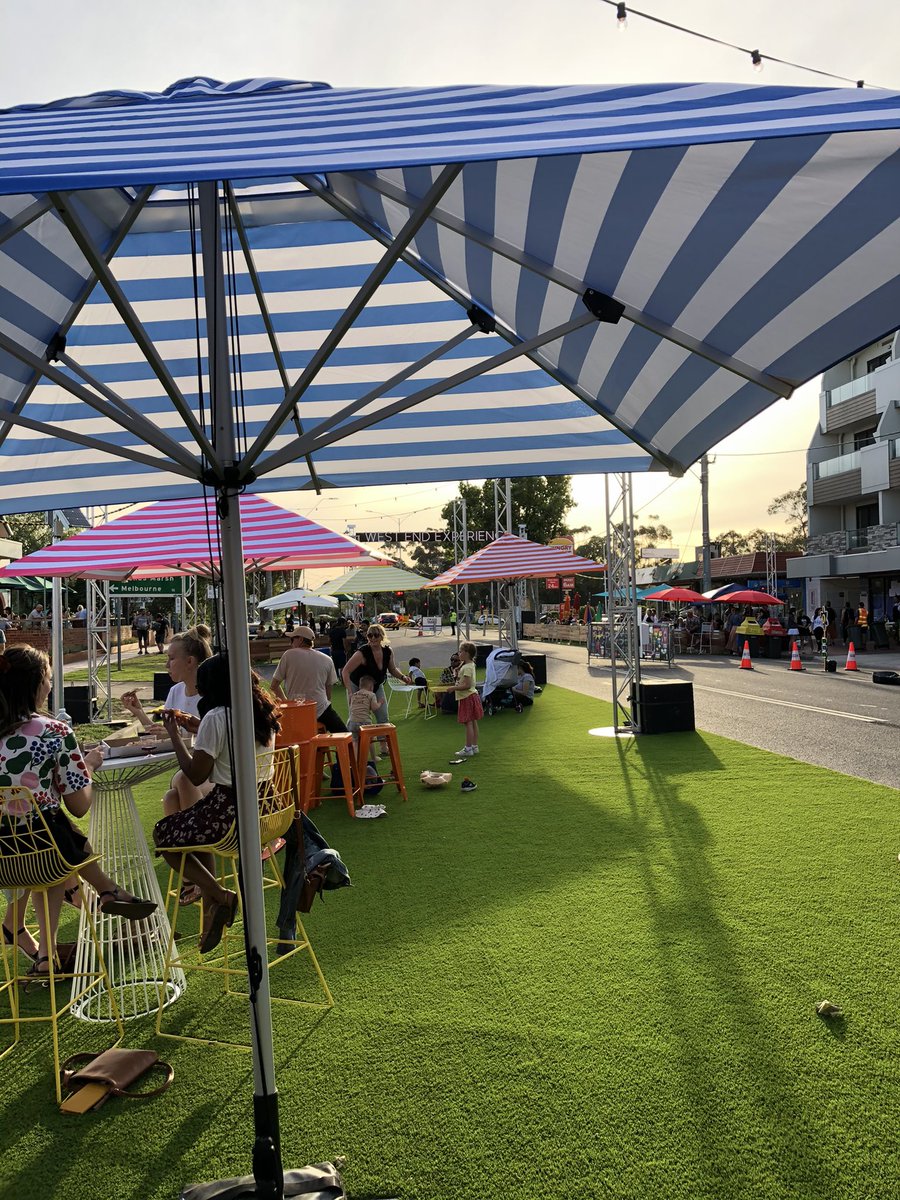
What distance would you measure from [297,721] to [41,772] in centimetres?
385

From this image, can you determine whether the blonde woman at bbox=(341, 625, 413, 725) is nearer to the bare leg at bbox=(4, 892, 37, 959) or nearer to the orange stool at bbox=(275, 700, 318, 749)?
the orange stool at bbox=(275, 700, 318, 749)

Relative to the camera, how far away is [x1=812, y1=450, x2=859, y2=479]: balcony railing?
36.5 meters

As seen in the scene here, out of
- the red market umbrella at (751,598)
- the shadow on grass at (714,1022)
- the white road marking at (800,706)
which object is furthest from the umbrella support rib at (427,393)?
the red market umbrella at (751,598)

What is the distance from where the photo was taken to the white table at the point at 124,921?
3.77 meters

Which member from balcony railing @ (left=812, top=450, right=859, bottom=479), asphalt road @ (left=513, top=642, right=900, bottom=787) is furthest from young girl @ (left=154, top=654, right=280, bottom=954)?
balcony railing @ (left=812, top=450, right=859, bottom=479)

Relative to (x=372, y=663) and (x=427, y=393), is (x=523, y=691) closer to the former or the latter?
(x=372, y=663)

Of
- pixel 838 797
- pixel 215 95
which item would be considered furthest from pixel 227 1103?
pixel 838 797

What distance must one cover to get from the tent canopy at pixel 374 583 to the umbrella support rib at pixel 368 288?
15422mm

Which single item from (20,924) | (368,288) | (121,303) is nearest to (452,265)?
(368,288)

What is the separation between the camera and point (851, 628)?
29531 mm

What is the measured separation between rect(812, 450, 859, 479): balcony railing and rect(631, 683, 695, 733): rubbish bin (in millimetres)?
29399

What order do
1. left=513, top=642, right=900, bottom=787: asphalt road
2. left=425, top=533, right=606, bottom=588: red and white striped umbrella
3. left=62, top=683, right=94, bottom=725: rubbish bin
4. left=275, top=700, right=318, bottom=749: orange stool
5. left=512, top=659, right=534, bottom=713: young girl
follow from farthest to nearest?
left=425, top=533, right=606, bottom=588: red and white striped umbrella → left=512, top=659, right=534, bottom=713: young girl → left=62, top=683, right=94, bottom=725: rubbish bin → left=513, top=642, right=900, bottom=787: asphalt road → left=275, top=700, right=318, bottom=749: orange stool

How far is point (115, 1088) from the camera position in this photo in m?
3.09

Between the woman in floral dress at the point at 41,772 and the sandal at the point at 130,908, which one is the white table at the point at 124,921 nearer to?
the woman in floral dress at the point at 41,772
